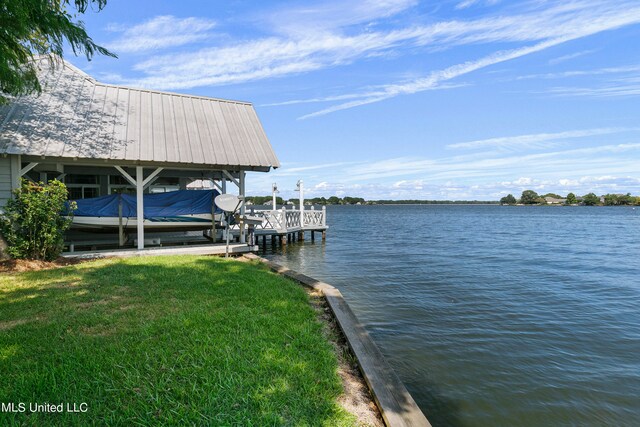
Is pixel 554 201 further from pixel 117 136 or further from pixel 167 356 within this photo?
pixel 167 356

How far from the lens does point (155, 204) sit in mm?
13148

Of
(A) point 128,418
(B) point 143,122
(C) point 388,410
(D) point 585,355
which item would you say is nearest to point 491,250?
(D) point 585,355

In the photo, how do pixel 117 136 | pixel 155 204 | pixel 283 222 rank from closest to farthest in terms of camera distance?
pixel 117 136
pixel 155 204
pixel 283 222

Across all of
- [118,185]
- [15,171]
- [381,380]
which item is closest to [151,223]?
[15,171]

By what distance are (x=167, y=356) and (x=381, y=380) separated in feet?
7.44

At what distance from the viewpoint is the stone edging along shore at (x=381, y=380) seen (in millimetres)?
3162

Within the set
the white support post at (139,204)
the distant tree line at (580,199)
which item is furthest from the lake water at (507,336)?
the distant tree line at (580,199)

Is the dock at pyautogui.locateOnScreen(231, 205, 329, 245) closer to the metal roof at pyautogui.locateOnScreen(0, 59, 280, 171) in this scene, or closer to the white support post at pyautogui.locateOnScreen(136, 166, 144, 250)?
the metal roof at pyautogui.locateOnScreen(0, 59, 280, 171)

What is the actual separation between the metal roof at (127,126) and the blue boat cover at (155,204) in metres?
1.70

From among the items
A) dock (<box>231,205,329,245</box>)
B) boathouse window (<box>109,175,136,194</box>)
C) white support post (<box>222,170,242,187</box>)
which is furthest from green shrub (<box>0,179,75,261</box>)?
dock (<box>231,205,329,245</box>)

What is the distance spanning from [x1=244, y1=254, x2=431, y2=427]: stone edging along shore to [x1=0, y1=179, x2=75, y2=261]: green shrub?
8.05 meters

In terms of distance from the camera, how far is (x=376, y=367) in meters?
4.02

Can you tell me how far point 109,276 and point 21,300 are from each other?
6.20 ft

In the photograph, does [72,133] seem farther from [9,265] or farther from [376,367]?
[376,367]
